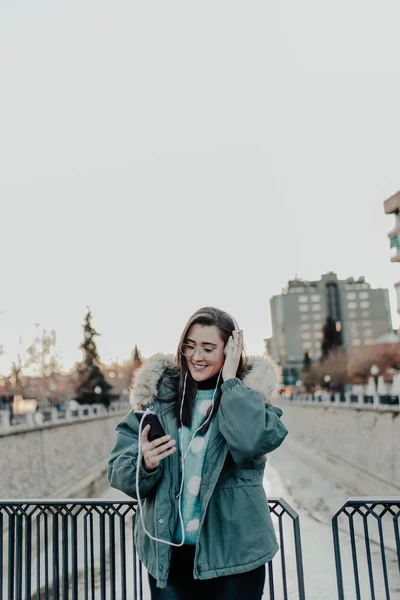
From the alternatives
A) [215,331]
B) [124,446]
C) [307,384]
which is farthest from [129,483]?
[307,384]

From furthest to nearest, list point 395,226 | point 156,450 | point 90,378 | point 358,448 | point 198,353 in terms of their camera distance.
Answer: point 90,378 < point 395,226 < point 358,448 < point 198,353 < point 156,450

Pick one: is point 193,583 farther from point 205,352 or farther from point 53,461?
point 53,461

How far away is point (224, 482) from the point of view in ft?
7.18

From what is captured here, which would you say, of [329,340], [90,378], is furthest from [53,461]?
[329,340]

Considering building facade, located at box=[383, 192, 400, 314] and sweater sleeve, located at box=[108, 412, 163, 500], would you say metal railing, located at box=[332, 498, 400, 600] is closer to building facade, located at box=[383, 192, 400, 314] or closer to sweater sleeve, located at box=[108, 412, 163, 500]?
sweater sleeve, located at box=[108, 412, 163, 500]

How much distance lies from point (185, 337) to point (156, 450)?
54 cm

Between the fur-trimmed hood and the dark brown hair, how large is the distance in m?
0.08

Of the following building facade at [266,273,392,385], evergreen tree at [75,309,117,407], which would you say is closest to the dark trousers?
evergreen tree at [75,309,117,407]

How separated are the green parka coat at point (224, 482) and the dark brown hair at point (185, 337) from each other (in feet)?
0.21

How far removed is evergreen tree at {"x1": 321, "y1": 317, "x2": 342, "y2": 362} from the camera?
234 ft

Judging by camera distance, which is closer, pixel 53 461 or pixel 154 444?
pixel 154 444

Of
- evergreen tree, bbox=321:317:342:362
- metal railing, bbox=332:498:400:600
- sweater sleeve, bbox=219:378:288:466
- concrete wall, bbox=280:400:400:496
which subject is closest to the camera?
sweater sleeve, bbox=219:378:288:466

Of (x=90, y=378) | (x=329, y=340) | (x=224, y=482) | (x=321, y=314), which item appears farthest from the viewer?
(x=321, y=314)

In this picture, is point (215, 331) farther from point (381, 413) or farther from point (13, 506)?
point (381, 413)
